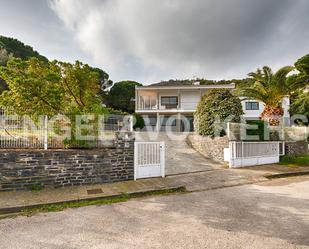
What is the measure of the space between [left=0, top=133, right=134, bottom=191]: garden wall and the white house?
17.3 metres

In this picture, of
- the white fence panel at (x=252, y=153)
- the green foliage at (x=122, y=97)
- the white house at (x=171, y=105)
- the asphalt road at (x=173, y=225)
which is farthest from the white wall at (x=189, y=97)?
the asphalt road at (x=173, y=225)

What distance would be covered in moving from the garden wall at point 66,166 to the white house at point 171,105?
17.3 meters

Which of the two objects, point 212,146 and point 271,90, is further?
point 271,90

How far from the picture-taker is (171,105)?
26.6 meters

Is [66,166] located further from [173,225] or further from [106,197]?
[173,225]

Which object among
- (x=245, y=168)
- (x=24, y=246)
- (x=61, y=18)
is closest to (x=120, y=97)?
(x=61, y=18)

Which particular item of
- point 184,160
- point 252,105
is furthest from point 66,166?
point 252,105

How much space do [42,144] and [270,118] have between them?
14.1 metres

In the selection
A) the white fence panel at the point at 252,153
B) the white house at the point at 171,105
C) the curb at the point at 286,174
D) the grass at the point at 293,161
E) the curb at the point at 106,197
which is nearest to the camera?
the curb at the point at 106,197

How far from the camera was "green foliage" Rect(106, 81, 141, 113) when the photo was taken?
124 ft

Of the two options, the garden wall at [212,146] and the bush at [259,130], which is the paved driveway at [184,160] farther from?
the bush at [259,130]

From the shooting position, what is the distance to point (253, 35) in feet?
38.0

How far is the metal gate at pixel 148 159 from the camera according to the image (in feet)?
26.2

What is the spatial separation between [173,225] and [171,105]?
75.1 ft
